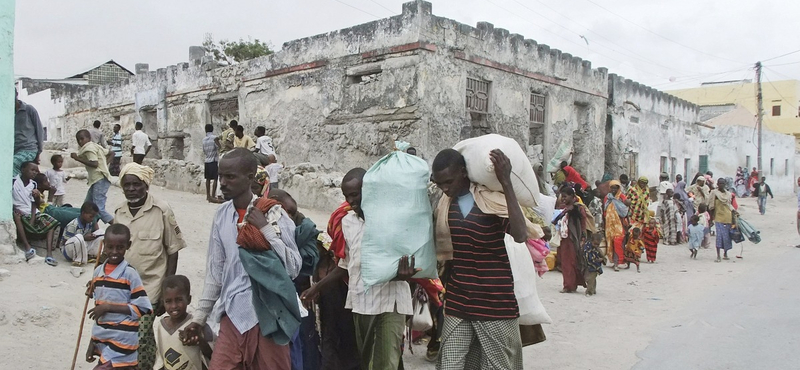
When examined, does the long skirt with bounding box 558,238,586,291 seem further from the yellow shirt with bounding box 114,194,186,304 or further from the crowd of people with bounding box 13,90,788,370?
the yellow shirt with bounding box 114,194,186,304

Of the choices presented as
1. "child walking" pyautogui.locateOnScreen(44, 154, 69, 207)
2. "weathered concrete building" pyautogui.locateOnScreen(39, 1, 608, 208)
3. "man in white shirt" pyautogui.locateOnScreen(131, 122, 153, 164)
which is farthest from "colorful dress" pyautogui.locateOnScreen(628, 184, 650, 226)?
"man in white shirt" pyautogui.locateOnScreen(131, 122, 153, 164)

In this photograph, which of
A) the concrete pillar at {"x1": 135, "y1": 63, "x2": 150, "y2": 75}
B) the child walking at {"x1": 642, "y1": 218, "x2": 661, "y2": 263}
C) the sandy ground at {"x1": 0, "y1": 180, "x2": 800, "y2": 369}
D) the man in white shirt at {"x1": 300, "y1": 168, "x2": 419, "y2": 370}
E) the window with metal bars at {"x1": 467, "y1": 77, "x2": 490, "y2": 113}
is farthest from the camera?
the concrete pillar at {"x1": 135, "y1": 63, "x2": 150, "y2": 75}

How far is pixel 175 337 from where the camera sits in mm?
3275

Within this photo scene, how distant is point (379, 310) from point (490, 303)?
27.6 inches

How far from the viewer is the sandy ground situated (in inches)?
185

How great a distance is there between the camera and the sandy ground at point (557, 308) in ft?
15.4

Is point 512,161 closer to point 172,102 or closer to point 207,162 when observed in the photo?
point 207,162

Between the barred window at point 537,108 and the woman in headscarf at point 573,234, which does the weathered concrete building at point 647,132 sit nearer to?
the barred window at point 537,108

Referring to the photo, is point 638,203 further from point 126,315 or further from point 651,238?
point 126,315

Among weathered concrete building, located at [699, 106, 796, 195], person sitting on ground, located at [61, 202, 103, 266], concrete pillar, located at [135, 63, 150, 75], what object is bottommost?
person sitting on ground, located at [61, 202, 103, 266]

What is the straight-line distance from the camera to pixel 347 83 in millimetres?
12922

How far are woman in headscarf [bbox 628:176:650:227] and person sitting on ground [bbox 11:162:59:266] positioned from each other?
9.07 meters

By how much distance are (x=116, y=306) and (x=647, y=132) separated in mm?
20782

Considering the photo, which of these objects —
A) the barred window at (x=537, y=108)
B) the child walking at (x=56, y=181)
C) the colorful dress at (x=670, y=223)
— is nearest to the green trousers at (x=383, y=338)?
the child walking at (x=56, y=181)
